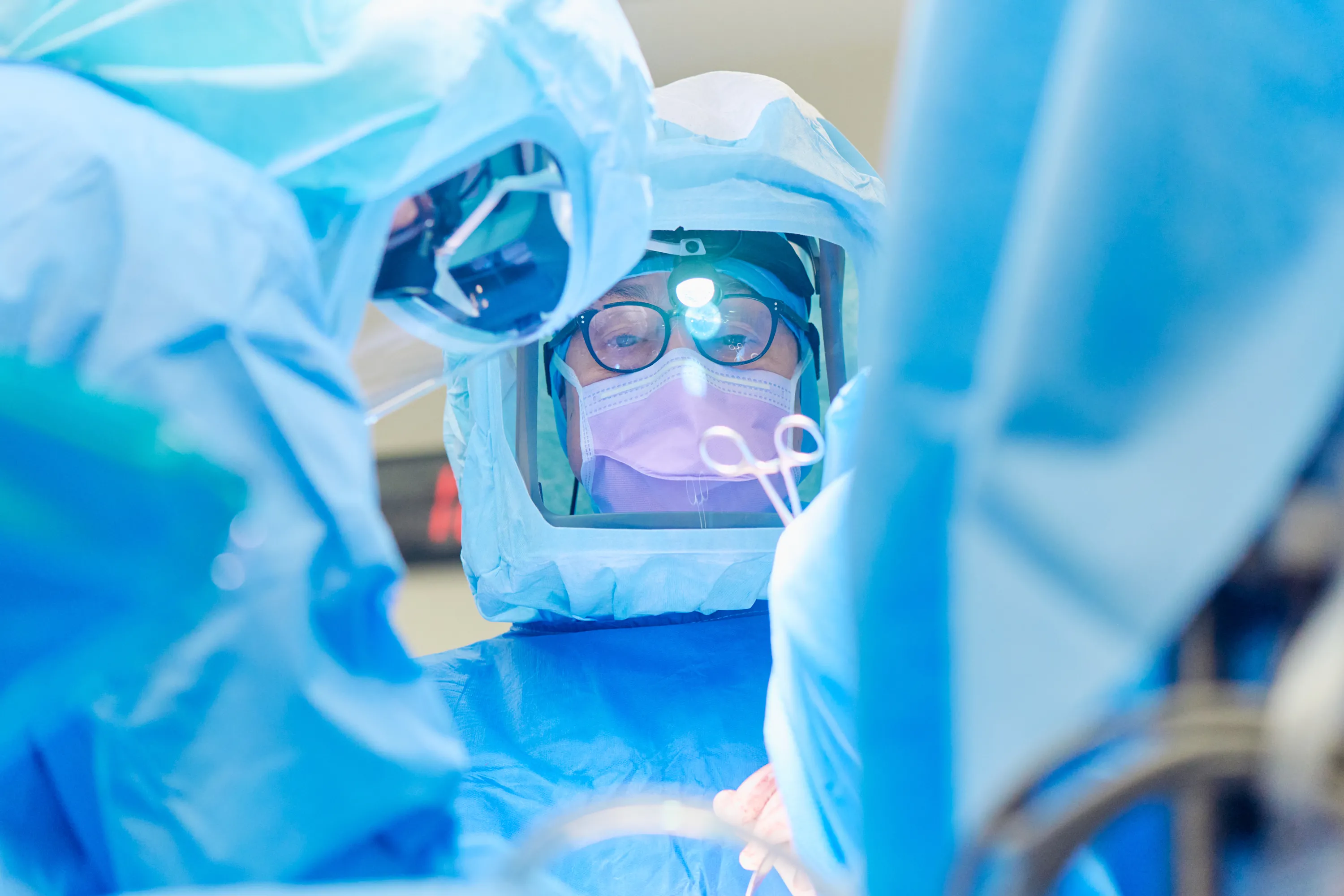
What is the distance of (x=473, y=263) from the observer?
1.98 ft

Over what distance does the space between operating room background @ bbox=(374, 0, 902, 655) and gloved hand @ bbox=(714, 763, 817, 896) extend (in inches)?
39.4

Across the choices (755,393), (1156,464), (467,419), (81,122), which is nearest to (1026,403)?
(1156,464)

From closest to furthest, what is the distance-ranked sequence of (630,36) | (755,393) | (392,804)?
(392,804) → (630,36) → (755,393)

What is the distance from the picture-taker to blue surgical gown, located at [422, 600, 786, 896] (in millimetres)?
717

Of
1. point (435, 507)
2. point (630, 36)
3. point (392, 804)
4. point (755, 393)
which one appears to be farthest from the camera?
point (435, 507)

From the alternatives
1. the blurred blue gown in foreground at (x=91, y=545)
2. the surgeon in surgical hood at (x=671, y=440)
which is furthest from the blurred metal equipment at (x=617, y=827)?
the surgeon in surgical hood at (x=671, y=440)

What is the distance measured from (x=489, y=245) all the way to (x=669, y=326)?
22.2 inches

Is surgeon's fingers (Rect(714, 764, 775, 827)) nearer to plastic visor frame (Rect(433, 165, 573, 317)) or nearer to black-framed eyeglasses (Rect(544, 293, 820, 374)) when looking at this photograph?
plastic visor frame (Rect(433, 165, 573, 317))

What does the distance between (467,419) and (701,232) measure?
46 centimetres

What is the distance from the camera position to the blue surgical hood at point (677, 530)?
3.35 ft

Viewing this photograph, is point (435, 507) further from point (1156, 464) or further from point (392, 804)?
point (1156, 464)

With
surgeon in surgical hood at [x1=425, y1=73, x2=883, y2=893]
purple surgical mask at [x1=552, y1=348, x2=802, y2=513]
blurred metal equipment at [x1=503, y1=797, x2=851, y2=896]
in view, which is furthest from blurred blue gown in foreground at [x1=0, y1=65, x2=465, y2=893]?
purple surgical mask at [x1=552, y1=348, x2=802, y2=513]

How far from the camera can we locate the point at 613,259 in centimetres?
64

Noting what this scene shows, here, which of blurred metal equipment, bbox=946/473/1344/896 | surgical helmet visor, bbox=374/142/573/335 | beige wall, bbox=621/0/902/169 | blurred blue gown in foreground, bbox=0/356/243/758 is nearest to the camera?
blurred metal equipment, bbox=946/473/1344/896
